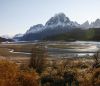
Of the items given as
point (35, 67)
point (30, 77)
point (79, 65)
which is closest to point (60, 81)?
point (30, 77)

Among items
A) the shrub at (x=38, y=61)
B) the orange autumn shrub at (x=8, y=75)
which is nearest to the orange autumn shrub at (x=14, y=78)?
the orange autumn shrub at (x=8, y=75)

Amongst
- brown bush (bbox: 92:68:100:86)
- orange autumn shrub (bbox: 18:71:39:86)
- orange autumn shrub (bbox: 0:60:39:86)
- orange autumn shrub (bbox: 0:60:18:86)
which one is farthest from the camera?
brown bush (bbox: 92:68:100:86)

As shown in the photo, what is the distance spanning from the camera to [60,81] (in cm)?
3466

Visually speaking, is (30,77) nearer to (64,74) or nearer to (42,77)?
(42,77)

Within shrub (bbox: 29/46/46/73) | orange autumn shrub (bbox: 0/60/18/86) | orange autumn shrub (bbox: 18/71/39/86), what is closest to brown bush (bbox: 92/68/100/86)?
orange autumn shrub (bbox: 18/71/39/86)

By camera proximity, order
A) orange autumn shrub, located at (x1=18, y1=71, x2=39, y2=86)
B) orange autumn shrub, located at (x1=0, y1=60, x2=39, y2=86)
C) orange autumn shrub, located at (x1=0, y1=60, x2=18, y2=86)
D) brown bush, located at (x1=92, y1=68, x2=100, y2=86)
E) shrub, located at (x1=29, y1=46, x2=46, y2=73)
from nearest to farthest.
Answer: orange autumn shrub, located at (x1=0, y1=60, x2=18, y2=86)
orange autumn shrub, located at (x1=0, y1=60, x2=39, y2=86)
orange autumn shrub, located at (x1=18, y1=71, x2=39, y2=86)
brown bush, located at (x1=92, y1=68, x2=100, y2=86)
shrub, located at (x1=29, y1=46, x2=46, y2=73)

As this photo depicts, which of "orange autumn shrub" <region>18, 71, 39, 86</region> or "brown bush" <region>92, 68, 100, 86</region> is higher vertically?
"orange autumn shrub" <region>18, 71, 39, 86</region>

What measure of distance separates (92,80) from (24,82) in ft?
23.7

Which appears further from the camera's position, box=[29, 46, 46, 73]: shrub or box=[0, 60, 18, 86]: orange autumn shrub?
box=[29, 46, 46, 73]: shrub

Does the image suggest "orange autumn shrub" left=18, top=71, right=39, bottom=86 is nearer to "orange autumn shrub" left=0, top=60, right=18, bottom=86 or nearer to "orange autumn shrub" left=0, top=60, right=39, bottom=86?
"orange autumn shrub" left=0, top=60, right=39, bottom=86

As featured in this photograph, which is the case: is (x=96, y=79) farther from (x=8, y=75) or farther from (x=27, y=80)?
Result: (x=8, y=75)

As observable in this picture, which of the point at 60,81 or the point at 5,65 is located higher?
the point at 5,65

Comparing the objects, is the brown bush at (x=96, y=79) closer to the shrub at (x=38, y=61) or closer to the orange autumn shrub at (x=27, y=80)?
the orange autumn shrub at (x=27, y=80)

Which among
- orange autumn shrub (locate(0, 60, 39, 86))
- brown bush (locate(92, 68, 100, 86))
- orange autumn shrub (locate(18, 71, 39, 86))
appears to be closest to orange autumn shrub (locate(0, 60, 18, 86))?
orange autumn shrub (locate(0, 60, 39, 86))
